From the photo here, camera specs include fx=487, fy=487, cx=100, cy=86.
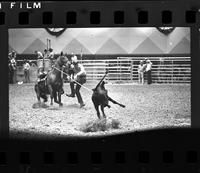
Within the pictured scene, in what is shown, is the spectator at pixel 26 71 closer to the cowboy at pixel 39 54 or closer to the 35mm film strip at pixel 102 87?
the 35mm film strip at pixel 102 87

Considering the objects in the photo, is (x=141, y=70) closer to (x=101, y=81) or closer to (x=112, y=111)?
(x=101, y=81)

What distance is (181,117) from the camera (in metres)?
5.77

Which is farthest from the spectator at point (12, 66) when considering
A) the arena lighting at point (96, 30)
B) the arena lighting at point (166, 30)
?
the arena lighting at point (166, 30)

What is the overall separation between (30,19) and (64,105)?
3.63 feet

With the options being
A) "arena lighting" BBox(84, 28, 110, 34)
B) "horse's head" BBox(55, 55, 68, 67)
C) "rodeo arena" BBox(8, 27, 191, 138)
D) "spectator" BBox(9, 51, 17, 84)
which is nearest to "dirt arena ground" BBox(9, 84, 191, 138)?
"rodeo arena" BBox(8, 27, 191, 138)

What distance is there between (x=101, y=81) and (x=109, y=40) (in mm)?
495

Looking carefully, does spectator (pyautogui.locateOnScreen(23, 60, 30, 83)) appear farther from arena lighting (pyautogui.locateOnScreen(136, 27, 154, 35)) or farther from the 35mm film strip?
arena lighting (pyautogui.locateOnScreen(136, 27, 154, 35))

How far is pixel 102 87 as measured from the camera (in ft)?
19.1

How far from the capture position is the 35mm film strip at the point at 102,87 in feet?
18.8

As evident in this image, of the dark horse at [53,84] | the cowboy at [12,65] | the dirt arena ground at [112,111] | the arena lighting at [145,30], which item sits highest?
the arena lighting at [145,30]

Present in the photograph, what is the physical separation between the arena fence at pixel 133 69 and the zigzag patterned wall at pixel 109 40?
11 cm

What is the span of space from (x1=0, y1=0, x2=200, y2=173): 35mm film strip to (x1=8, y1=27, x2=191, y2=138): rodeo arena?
12 mm

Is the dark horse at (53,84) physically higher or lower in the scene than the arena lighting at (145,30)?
lower

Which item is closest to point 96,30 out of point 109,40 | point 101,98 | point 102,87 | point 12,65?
point 109,40
